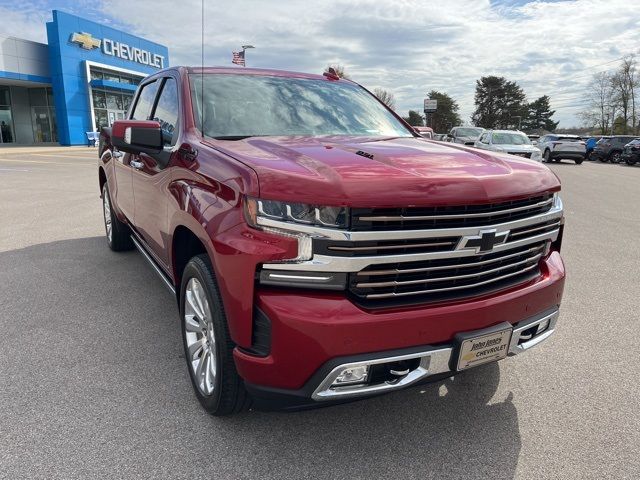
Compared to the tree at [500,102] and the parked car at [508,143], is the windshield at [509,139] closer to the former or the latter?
the parked car at [508,143]

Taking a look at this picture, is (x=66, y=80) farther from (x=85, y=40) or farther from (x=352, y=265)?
(x=352, y=265)

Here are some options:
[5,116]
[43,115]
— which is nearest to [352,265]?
[43,115]

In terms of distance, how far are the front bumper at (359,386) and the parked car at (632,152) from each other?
29.0 metres

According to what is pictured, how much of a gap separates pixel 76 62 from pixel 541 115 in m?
90.3

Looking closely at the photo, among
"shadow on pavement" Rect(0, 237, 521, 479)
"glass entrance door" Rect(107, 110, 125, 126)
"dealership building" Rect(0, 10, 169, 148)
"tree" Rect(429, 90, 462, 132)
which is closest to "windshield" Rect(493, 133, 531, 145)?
"shadow on pavement" Rect(0, 237, 521, 479)

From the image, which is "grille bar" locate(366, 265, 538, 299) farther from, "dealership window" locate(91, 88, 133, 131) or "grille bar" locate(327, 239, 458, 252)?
"dealership window" locate(91, 88, 133, 131)

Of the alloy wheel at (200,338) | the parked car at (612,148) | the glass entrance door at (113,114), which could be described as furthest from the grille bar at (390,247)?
the glass entrance door at (113,114)

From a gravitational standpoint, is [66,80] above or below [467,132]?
above

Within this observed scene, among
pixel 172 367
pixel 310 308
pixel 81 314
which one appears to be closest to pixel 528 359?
pixel 310 308

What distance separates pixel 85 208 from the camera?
888 centimetres

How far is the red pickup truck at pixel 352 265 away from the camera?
197 cm

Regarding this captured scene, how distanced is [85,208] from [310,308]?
26.7 ft

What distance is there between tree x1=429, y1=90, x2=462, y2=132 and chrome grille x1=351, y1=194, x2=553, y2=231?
3735 inches

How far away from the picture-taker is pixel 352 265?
1.97 metres
